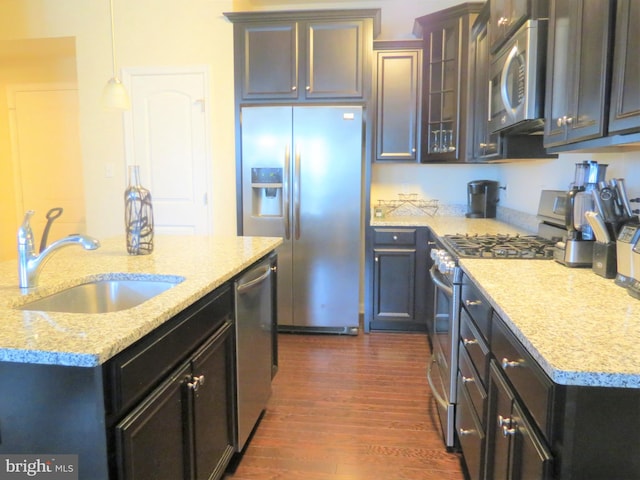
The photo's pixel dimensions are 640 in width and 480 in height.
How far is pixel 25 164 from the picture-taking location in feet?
17.2

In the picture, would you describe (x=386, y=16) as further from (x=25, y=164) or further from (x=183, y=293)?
(x=25, y=164)

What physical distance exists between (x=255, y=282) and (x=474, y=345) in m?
0.96

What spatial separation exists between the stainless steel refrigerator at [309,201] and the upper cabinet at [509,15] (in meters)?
1.16

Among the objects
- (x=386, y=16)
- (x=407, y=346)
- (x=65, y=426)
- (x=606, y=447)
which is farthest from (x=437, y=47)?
(x=65, y=426)

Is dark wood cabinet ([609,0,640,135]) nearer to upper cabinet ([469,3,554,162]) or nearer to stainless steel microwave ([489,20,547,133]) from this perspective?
stainless steel microwave ([489,20,547,133])

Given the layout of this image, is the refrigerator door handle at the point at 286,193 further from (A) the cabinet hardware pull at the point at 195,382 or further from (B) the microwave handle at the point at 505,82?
(A) the cabinet hardware pull at the point at 195,382

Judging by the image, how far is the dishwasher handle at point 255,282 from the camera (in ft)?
6.17

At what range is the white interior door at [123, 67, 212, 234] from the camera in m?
3.77

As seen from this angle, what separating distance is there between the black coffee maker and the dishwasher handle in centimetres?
214

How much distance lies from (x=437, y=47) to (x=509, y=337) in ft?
9.29

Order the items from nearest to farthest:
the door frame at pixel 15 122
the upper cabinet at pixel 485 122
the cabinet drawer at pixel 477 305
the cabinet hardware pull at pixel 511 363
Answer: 1. the cabinet hardware pull at pixel 511 363
2. the cabinet drawer at pixel 477 305
3. the upper cabinet at pixel 485 122
4. the door frame at pixel 15 122

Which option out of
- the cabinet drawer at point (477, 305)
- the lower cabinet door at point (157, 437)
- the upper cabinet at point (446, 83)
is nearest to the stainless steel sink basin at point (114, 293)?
the lower cabinet door at point (157, 437)

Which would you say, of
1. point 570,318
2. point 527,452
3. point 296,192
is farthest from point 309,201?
point 527,452

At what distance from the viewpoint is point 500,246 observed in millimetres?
2172
